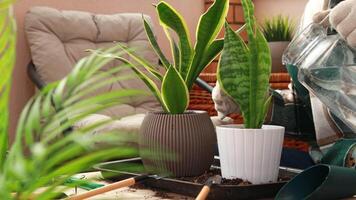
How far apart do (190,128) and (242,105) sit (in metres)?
0.09

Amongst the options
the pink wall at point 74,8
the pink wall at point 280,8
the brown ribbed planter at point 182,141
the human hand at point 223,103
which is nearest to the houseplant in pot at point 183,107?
the brown ribbed planter at point 182,141

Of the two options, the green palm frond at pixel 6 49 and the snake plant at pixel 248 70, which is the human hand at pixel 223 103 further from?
the green palm frond at pixel 6 49

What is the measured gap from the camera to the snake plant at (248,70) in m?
0.72

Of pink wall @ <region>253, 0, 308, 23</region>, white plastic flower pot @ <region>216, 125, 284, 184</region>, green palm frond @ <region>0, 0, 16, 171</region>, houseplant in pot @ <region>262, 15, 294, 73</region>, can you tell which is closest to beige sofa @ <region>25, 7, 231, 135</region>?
houseplant in pot @ <region>262, 15, 294, 73</region>

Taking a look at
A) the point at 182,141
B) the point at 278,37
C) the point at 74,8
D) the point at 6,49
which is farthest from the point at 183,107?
the point at 74,8

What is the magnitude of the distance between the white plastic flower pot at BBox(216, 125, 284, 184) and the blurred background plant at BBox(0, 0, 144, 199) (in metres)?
0.53

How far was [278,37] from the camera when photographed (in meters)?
2.38

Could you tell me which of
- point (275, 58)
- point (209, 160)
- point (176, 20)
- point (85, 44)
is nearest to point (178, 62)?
point (176, 20)

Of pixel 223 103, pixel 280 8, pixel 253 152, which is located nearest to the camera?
pixel 253 152

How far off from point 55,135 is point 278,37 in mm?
2279

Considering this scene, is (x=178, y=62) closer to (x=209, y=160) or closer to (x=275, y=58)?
(x=209, y=160)

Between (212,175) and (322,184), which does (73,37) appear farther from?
(322,184)

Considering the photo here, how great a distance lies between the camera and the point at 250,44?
2.38 ft

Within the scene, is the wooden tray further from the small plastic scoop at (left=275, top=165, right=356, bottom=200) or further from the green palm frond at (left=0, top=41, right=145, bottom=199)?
the green palm frond at (left=0, top=41, right=145, bottom=199)
